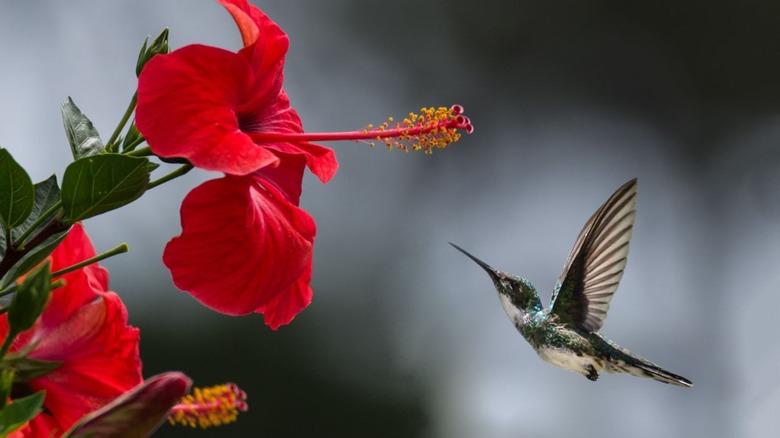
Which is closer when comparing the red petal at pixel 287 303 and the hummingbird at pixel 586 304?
the red petal at pixel 287 303

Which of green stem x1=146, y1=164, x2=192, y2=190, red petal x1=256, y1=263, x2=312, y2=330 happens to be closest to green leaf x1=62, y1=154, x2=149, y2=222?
green stem x1=146, y1=164, x2=192, y2=190

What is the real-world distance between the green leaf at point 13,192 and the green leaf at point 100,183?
3cm

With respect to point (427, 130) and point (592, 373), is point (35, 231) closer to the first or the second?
point (427, 130)

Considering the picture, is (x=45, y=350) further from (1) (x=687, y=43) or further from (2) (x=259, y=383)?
(1) (x=687, y=43)

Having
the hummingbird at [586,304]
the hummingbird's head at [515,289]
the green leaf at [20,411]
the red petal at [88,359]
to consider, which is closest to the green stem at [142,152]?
the red petal at [88,359]

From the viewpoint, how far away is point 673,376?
1.82m

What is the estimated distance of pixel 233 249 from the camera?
0.92 metres

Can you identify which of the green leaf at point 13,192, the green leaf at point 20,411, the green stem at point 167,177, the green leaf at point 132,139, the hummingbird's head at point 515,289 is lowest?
the green leaf at point 20,411

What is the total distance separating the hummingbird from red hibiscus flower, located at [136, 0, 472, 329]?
87 cm

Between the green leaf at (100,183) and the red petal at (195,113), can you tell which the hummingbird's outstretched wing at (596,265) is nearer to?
the red petal at (195,113)

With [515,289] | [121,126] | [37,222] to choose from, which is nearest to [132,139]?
[121,126]

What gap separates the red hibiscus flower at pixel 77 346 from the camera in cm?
89

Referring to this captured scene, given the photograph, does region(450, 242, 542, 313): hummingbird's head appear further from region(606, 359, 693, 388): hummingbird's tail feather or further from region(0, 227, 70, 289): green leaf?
region(0, 227, 70, 289): green leaf

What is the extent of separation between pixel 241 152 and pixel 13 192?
0.63ft
